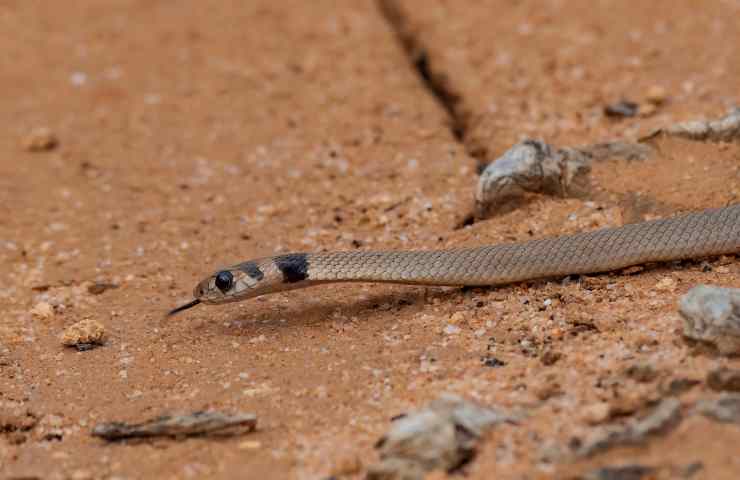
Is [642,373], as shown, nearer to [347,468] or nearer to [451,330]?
[451,330]

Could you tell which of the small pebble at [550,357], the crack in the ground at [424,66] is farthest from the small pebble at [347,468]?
the crack in the ground at [424,66]

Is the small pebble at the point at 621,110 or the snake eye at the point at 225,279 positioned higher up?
the snake eye at the point at 225,279

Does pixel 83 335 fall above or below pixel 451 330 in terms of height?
above

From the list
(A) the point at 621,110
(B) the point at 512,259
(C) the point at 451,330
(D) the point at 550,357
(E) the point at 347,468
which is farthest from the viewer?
(A) the point at 621,110

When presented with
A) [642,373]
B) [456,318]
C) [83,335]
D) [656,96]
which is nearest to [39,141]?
[83,335]

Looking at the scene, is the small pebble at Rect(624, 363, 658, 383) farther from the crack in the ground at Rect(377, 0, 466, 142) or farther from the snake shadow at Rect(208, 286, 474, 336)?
the crack in the ground at Rect(377, 0, 466, 142)

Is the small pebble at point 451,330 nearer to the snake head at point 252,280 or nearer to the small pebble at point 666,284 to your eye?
the snake head at point 252,280
